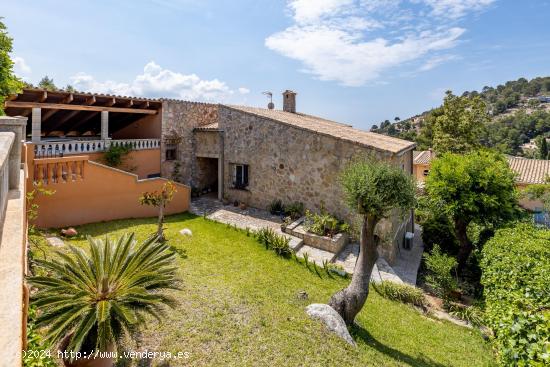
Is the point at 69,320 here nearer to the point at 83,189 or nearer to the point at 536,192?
the point at 83,189

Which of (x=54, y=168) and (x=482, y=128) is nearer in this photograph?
(x=54, y=168)

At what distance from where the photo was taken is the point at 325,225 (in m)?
13.7

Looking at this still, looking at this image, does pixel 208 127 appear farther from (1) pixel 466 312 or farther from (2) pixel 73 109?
(1) pixel 466 312

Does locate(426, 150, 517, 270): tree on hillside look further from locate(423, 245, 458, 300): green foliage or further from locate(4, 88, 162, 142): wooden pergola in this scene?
locate(4, 88, 162, 142): wooden pergola

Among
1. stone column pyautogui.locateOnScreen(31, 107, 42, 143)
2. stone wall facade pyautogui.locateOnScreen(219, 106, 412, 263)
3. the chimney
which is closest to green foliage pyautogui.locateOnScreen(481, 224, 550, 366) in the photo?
stone wall facade pyautogui.locateOnScreen(219, 106, 412, 263)

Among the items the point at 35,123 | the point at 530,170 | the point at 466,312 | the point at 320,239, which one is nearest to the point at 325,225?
the point at 320,239

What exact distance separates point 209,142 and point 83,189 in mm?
8470

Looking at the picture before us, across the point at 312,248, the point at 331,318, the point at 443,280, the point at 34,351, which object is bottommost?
the point at 443,280

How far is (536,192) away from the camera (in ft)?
72.4

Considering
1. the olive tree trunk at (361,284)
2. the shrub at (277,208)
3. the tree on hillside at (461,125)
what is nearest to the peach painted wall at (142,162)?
the shrub at (277,208)

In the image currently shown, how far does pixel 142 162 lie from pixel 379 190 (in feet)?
44.2

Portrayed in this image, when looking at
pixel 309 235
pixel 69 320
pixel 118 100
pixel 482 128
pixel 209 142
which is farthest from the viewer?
pixel 482 128

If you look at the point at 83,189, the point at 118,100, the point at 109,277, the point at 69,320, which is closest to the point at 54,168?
the point at 83,189

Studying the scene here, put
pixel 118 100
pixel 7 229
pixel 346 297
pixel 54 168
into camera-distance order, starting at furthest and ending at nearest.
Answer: pixel 118 100
pixel 54 168
pixel 346 297
pixel 7 229
